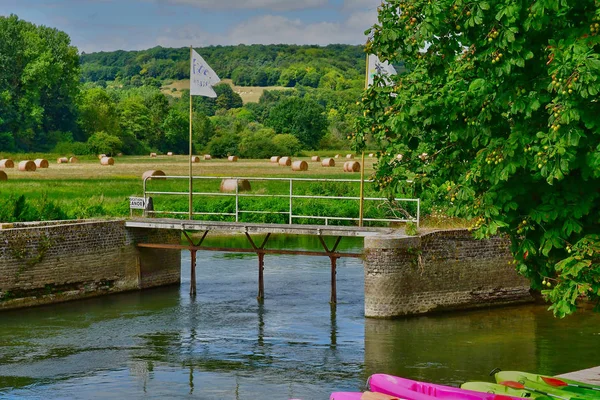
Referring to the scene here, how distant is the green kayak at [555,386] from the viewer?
15.3 metres

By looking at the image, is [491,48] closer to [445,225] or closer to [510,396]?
[510,396]

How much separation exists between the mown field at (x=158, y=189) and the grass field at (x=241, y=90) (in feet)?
252

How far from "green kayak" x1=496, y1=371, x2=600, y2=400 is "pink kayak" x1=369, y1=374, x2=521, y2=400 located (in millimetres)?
593

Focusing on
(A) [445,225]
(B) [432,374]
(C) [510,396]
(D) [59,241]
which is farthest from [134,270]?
(C) [510,396]

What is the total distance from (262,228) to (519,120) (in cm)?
1633

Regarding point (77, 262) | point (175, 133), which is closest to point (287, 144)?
point (175, 133)

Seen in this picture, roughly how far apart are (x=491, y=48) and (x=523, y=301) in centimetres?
1719

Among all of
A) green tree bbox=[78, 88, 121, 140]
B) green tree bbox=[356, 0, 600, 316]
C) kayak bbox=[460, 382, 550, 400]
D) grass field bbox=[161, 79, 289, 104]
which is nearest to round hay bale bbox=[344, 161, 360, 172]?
green tree bbox=[78, 88, 121, 140]

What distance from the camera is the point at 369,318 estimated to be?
1072 inches

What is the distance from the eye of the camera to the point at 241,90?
158375 millimetres

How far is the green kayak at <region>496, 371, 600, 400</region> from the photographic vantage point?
1530cm

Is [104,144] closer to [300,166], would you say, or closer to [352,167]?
[300,166]

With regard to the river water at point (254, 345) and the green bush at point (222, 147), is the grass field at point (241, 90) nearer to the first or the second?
the green bush at point (222, 147)

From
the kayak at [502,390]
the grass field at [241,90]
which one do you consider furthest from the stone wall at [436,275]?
the grass field at [241,90]
